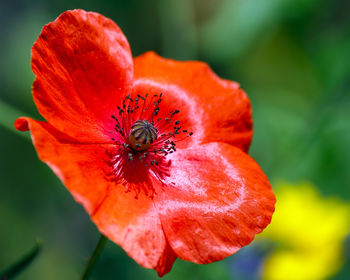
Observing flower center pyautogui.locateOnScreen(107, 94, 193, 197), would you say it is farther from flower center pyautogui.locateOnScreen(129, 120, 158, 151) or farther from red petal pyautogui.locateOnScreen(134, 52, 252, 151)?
red petal pyautogui.locateOnScreen(134, 52, 252, 151)

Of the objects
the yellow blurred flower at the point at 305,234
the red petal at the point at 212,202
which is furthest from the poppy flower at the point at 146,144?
the yellow blurred flower at the point at 305,234

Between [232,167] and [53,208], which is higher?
[232,167]

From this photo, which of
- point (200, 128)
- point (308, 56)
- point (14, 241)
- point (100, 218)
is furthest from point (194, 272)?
point (308, 56)

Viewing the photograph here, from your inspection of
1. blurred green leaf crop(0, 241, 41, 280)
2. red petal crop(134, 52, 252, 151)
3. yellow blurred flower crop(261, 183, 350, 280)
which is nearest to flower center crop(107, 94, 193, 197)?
red petal crop(134, 52, 252, 151)

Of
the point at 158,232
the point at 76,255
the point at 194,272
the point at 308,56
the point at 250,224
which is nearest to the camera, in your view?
the point at 158,232

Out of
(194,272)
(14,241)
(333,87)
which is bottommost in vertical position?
(14,241)

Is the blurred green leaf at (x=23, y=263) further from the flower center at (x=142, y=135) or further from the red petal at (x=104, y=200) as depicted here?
the flower center at (x=142, y=135)

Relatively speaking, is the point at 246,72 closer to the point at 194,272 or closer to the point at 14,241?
the point at 194,272
